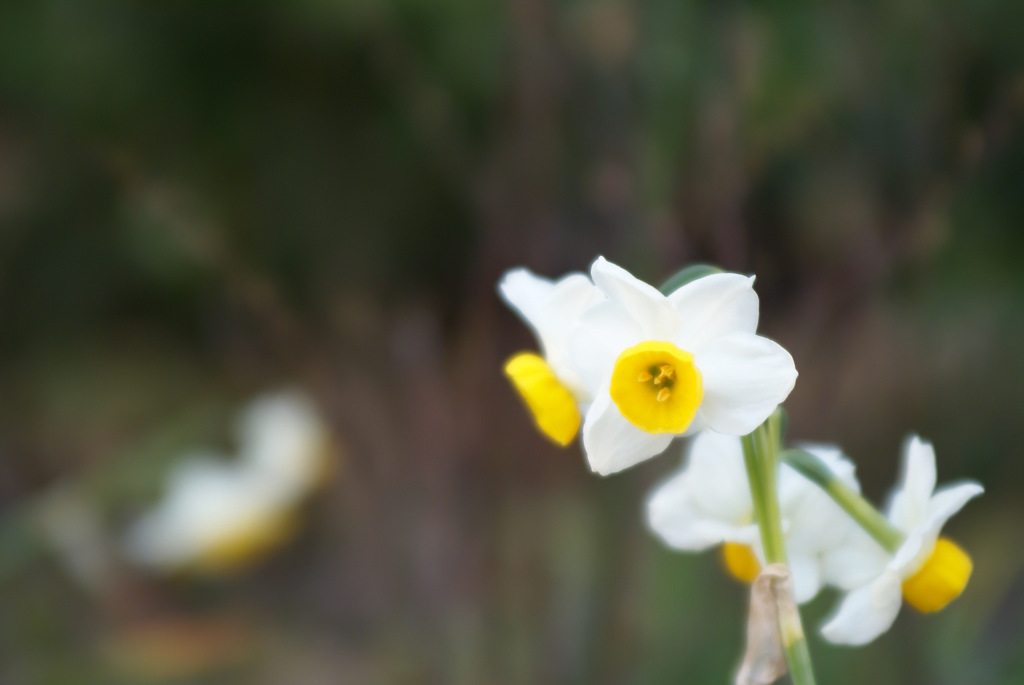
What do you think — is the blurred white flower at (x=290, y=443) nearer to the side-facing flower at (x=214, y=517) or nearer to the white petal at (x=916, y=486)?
the side-facing flower at (x=214, y=517)

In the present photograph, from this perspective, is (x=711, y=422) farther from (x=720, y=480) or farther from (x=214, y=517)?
(x=214, y=517)

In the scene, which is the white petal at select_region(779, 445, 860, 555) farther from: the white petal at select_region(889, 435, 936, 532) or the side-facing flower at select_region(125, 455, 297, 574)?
the side-facing flower at select_region(125, 455, 297, 574)

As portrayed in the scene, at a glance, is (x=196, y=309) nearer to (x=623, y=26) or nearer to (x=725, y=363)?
(x=623, y=26)

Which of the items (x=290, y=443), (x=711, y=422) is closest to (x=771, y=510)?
(x=711, y=422)

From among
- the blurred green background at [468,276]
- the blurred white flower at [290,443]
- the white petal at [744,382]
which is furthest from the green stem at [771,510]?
the blurred white flower at [290,443]

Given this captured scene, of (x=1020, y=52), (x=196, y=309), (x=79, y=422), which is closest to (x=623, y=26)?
(x=1020, y=52)

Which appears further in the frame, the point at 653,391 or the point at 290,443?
the point at 290,443

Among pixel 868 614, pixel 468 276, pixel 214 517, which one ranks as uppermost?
pixel 468 276
